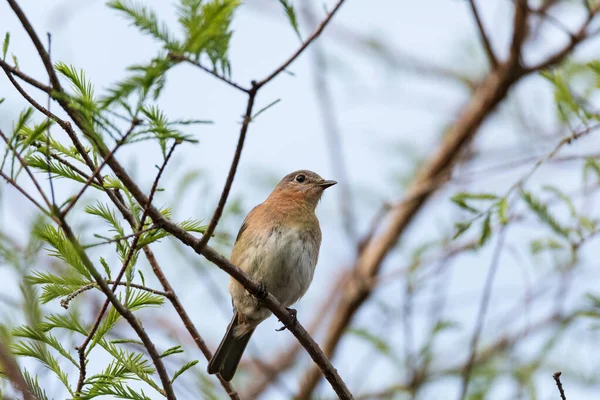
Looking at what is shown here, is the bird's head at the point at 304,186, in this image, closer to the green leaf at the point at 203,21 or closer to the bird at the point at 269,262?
the bird at the point at 269,262

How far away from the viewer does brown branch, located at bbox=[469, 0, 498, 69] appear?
7.54 meters

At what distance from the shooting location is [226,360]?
6.47m

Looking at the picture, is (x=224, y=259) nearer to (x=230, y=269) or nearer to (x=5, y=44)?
(x=230, y=269)

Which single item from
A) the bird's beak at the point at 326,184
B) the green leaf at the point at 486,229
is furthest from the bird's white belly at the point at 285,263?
the green leaf at the point at 486,229

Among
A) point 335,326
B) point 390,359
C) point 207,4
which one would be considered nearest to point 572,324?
point 390,359

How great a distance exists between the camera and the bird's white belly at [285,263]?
20.2 ft

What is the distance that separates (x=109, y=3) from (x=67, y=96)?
0.39 meters

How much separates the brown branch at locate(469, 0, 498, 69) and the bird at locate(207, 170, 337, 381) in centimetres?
256

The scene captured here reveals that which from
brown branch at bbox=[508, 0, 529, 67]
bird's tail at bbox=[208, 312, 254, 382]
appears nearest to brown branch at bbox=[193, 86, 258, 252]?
bird's tail at bbox=[208, 312, 254, 382]

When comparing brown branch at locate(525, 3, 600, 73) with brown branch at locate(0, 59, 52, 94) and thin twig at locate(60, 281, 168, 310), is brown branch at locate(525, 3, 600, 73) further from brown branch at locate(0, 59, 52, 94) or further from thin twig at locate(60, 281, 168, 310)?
brown branch at locate(0, 59, 52, 94)

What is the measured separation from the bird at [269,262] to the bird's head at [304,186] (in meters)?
0.40

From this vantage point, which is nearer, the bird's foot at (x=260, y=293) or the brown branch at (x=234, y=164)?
the brown branch at (x=234, y=164)

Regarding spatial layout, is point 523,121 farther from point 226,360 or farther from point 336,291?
point 226,360

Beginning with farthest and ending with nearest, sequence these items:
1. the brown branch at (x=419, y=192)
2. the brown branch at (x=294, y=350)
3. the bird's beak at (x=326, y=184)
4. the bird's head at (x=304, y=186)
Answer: the brown branch at (x=294, y=350) → the brown branch at (x=419, y=192) → the bird's beak at (x=326, y=184) → the bird's head at (x=304, y=186)
